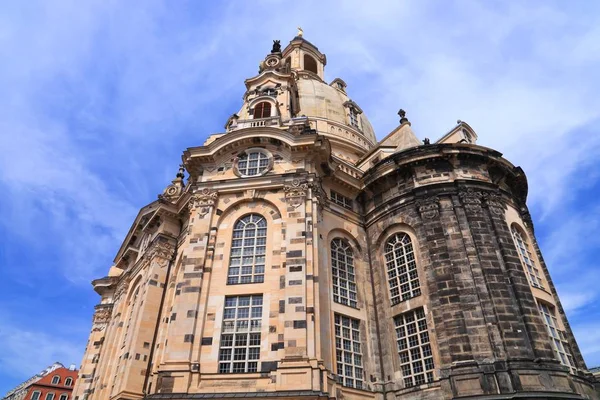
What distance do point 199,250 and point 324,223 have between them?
729 centimetres

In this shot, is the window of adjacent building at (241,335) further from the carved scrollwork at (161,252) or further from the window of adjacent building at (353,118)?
the window of adjacent building at (353,118)

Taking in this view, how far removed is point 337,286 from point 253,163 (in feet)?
29.4

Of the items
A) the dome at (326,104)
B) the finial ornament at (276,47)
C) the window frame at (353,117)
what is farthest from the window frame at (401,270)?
the finial ornament at (276,47)

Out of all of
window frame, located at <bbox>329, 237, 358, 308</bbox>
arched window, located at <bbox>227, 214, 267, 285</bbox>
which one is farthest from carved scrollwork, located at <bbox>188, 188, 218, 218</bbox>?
window frame, located at <bbox>329, 237, 358, 308</bbox>

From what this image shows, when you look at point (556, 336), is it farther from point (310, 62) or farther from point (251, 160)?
point (310, 62)

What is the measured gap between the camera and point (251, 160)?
26672 millimetres

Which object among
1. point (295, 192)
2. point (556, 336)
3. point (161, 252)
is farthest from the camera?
point (161, 252)

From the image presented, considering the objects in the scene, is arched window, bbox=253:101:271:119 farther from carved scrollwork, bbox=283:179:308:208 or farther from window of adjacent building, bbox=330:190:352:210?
carved scrollwork, bbox=283:179:308:208

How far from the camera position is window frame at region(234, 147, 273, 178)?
2600cm

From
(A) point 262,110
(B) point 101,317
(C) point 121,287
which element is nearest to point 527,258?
(A) point 262,110

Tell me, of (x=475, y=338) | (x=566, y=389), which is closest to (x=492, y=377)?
(x=475, y=338)

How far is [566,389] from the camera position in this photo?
18906 mm

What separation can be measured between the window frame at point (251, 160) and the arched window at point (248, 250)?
283 centimetres

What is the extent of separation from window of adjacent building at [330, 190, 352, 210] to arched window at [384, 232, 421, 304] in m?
3.64
